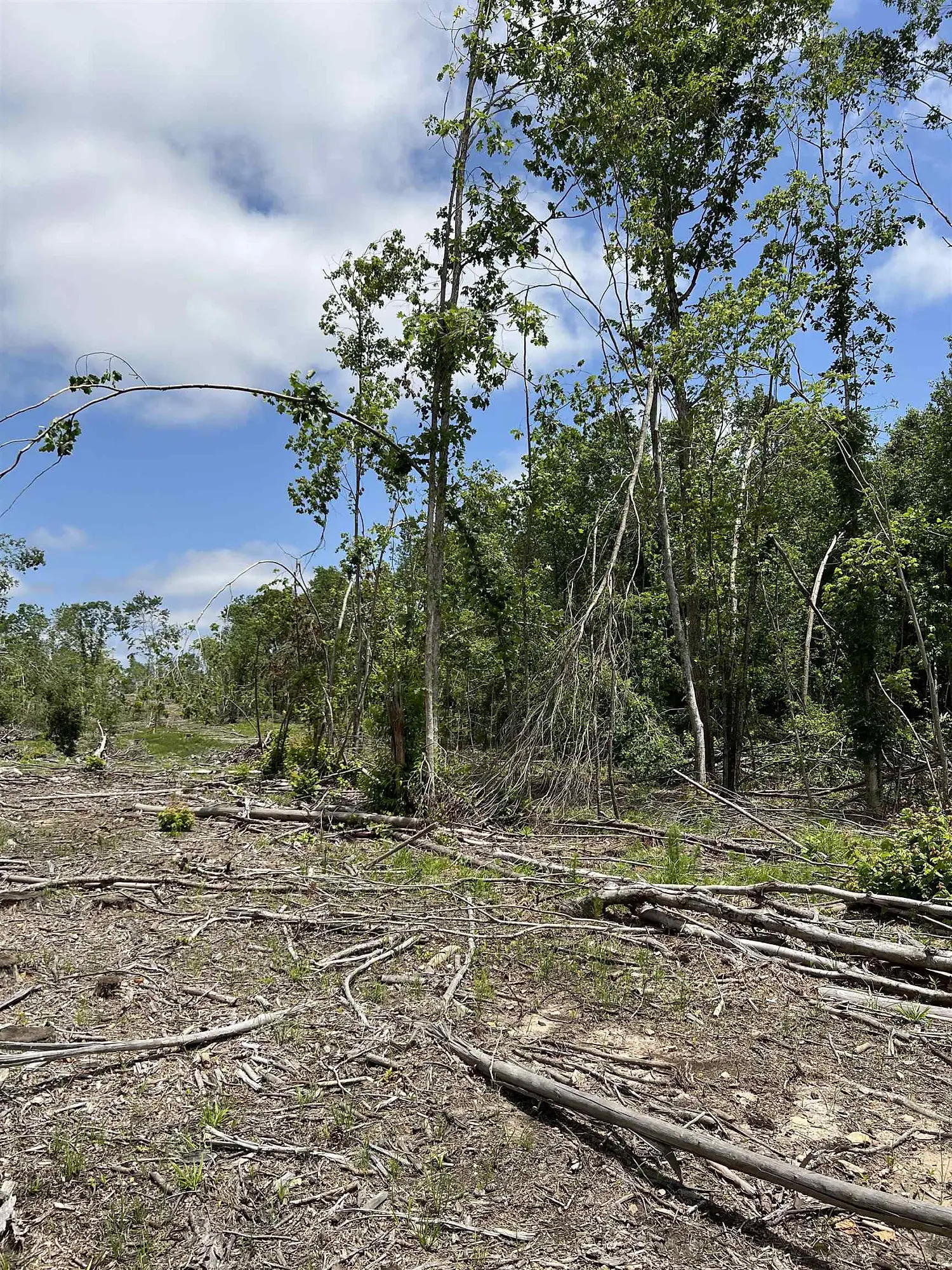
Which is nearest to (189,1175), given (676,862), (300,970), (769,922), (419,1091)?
(419,1091)

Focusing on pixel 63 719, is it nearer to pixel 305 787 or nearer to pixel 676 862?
pixel 305 787

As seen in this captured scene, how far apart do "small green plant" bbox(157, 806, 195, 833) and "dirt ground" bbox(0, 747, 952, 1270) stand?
2.16 meters

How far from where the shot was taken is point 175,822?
8.27 m

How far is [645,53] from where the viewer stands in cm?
1154

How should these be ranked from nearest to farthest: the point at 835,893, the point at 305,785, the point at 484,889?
the point at 835,893 < the point at 484,889 < the point at 305,785

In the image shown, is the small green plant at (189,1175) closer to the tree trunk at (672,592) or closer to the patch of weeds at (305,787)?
the patch of weeds at (305,787)

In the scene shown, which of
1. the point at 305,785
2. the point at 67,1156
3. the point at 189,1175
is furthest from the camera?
the point at 305,785

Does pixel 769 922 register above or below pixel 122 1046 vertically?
above

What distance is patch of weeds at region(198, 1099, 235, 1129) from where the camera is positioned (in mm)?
3254

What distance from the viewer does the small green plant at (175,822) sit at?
8266 mm

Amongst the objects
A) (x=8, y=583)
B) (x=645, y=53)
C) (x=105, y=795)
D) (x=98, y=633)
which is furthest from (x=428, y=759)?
(x=98, y=633)

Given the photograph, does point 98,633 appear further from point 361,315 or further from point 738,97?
point 738,97

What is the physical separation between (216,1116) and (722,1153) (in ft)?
6.52

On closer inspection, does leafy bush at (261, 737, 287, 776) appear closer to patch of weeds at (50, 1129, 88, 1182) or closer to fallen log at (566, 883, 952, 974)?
fallen log at (566, 883, 952, 974)
